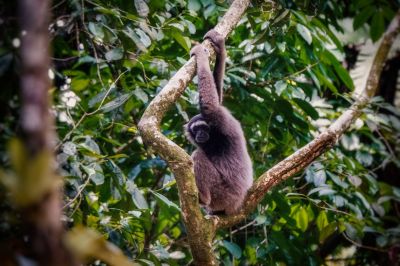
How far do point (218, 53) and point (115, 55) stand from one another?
47.7 inches

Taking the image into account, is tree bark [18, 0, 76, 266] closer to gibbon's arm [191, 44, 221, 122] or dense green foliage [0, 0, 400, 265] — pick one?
dense green foliage [0, 0, 400, 265]

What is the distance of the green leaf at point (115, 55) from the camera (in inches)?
197

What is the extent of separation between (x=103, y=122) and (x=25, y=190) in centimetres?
435

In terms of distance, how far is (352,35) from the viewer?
309 inches

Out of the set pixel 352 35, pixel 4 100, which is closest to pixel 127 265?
pixel 4 100

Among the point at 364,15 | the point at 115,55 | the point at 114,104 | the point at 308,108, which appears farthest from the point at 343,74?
the point at 114,104

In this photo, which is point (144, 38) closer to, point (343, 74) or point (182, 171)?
point (182, 171)

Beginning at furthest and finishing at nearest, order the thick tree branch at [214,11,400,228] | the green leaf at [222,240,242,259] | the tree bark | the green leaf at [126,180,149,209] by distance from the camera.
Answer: the green leaf at [222,240,242,259] < the thick tree branch at [214,11,400,228] < the green leaf at [126,180,149,209] < the tree bark

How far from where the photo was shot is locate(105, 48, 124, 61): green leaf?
5.01 metres

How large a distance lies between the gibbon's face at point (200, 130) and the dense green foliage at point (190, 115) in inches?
6.6

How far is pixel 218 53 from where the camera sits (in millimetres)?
5137

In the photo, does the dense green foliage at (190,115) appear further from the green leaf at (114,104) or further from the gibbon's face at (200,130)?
the gibbon's face at (200,130)

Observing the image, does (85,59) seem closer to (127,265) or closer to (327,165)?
(327,165)

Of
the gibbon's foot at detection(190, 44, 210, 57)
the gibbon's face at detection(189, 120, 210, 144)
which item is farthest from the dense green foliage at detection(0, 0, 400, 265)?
the gibbon's foot at detection(190, 44, 210, 57)
